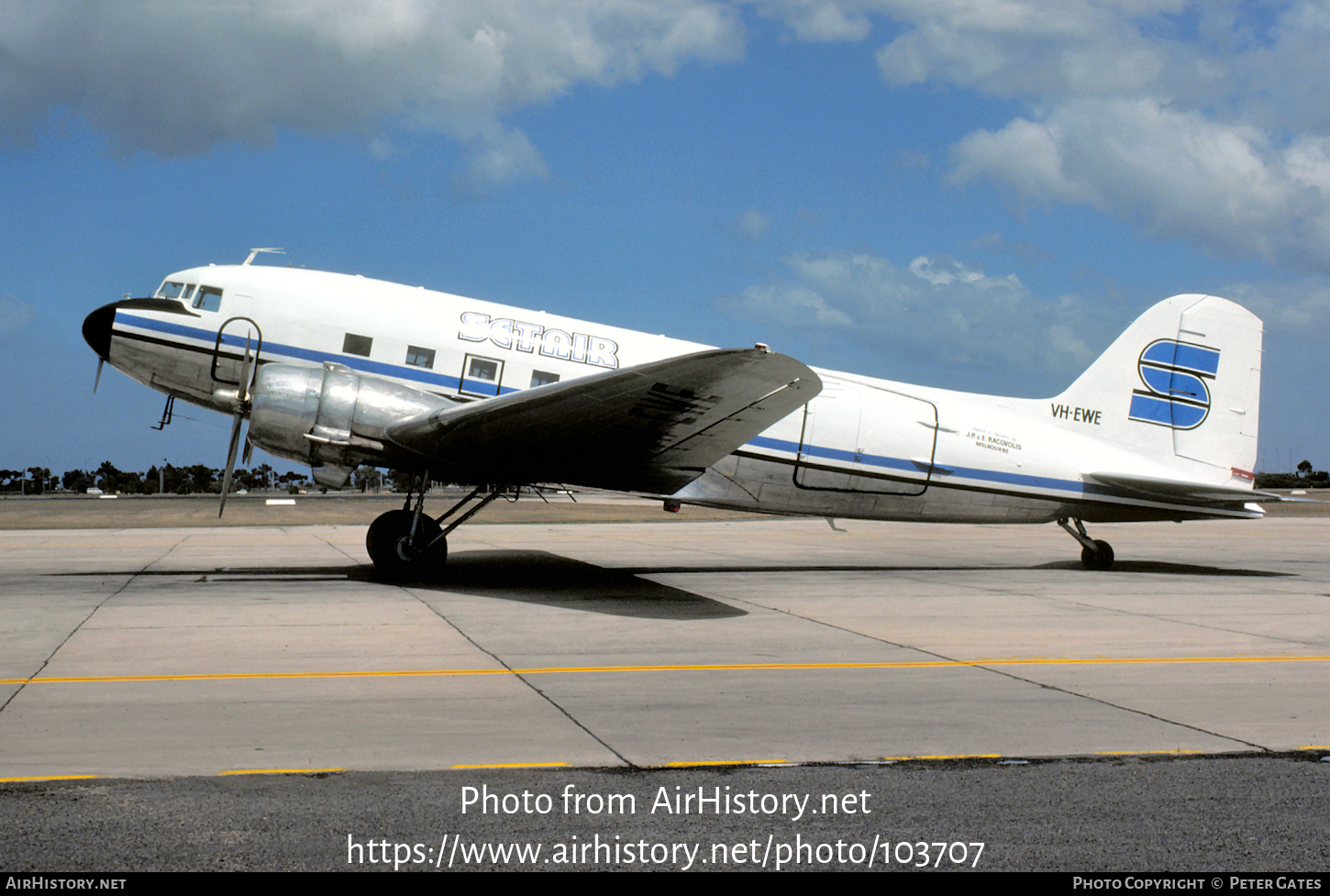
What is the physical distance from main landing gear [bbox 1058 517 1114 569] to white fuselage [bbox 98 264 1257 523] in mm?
558

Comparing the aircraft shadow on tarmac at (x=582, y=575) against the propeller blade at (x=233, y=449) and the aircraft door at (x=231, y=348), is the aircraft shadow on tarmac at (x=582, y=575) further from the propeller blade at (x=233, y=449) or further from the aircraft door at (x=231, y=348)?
the aircraft door at (x=231, y=348)

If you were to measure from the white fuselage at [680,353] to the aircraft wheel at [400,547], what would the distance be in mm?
1889

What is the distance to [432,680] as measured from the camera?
758 cm

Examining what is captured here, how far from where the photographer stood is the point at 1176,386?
17.5 meters

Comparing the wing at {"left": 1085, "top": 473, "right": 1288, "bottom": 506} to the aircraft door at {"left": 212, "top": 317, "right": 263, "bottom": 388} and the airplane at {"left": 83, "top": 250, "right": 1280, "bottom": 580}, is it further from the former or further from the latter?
the aircraft door at {"left": 212, "top": 317, "right": 263, "bottom": 388}

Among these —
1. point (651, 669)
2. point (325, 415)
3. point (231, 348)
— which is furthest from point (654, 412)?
point (231, 348)

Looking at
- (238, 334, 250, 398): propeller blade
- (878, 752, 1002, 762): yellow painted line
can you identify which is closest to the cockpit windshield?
(238, 334, 250, 398): propeller blade

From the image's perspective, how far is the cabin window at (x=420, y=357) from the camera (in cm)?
1446

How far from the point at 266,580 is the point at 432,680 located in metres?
7.51

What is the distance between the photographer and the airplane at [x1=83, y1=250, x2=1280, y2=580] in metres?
12.8

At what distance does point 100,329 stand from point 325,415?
396 centimetres

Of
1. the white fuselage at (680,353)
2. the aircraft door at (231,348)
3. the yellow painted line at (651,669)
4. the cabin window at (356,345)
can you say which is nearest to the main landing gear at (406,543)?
the white fuselage at (680,353)
